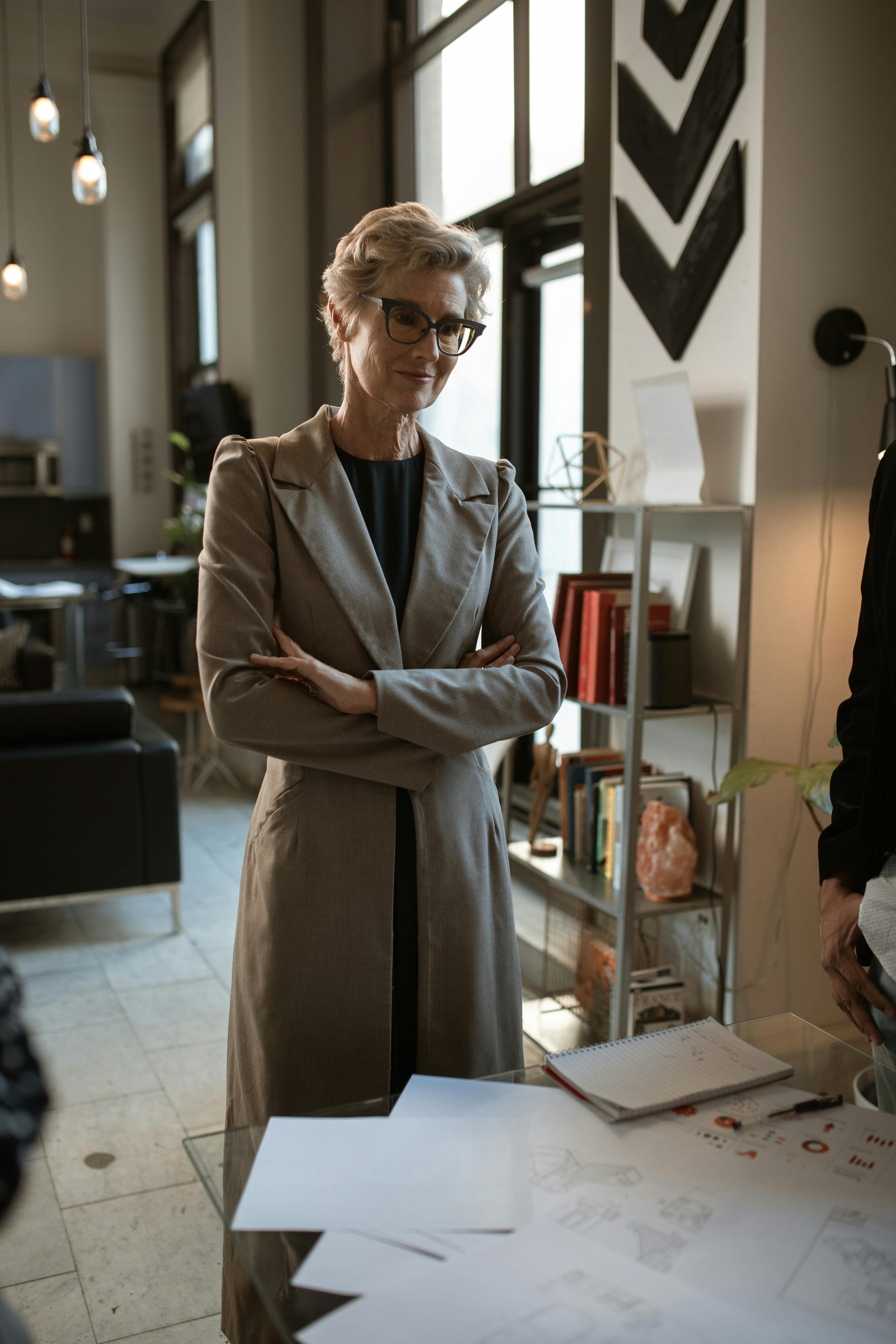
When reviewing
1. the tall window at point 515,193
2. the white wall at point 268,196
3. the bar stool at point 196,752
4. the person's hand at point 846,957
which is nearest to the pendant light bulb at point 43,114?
the white wall at point 268,196

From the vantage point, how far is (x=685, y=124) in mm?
3010

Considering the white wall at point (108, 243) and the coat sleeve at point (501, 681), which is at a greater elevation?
the white wall at point (108, 243)

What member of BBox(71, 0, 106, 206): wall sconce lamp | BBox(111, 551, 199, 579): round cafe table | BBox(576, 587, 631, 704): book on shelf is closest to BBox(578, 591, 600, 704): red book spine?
BBox(576, 587, 631, 704): book on shelf

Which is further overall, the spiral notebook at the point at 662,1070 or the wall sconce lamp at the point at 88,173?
the wall sconce lamp at the point at 88,173

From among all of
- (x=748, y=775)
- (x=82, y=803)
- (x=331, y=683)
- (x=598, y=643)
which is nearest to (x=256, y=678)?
(x=331, y=683)

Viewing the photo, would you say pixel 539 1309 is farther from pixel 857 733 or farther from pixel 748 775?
pixel 748 775

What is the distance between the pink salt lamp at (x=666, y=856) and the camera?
296 cm

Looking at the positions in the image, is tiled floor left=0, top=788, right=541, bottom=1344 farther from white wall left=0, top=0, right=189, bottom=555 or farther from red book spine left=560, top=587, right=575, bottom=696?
white wall left=0, top=0, right=189, bottom=555

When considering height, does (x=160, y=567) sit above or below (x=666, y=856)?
above

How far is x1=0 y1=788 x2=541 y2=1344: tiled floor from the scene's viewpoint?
2.17 meters

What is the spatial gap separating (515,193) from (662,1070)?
3.84 m

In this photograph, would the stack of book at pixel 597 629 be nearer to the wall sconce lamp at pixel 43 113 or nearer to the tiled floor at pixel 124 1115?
the tiled floor at pixel 124 1115

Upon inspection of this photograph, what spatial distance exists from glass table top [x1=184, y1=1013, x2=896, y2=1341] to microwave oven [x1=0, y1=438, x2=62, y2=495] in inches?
353

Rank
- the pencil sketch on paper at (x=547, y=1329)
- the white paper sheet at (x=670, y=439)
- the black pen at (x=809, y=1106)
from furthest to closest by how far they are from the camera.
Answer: the white paper sheet at (x=670, y=439)
the black pen at (x=809, y=1106)
the pencil sketch on paper at (x=547, y=1329)
